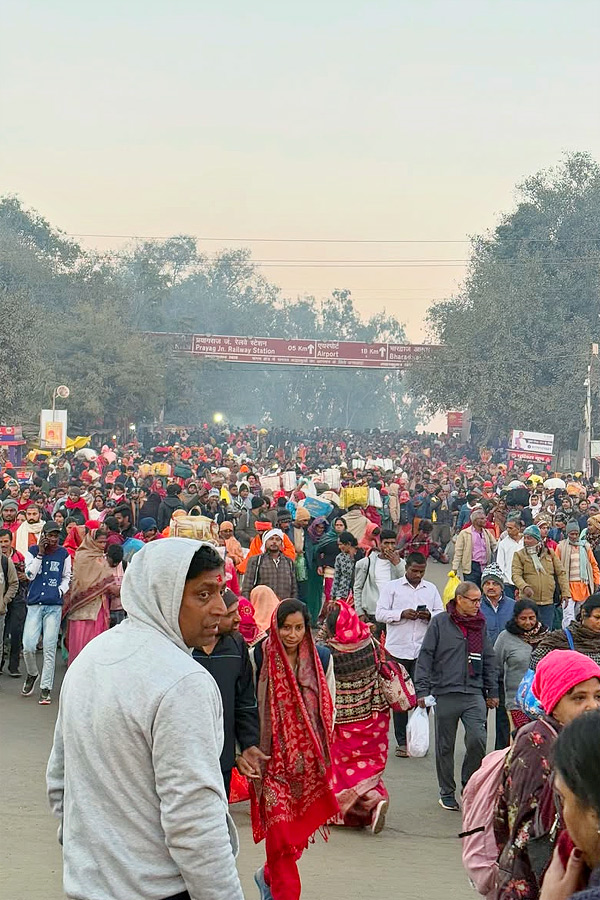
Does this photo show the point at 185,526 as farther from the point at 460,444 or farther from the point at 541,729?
the point at 460,444

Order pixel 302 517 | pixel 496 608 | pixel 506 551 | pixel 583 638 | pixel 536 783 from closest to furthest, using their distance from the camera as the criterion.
A: pixel 536 783
pixel 583 638
pixel 496 608
pixel 506 551
pixel 302 517

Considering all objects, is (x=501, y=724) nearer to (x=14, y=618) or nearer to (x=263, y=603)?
(x=263, y=603)

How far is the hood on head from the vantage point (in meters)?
2.92

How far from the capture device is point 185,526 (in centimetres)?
1351

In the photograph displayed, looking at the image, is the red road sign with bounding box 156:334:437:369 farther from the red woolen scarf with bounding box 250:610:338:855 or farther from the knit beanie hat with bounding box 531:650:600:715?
the knit beanie hat with bounding box 531:650:600:715

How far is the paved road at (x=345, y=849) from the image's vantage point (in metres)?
6.46

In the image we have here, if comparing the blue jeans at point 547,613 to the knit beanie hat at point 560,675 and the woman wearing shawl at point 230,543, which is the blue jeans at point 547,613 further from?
the knit beanie hat at point 560,675

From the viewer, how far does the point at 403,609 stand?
971cm

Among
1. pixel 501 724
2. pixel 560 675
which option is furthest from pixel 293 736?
pixel 501 724

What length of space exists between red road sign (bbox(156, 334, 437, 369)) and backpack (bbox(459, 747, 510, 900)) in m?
68.9

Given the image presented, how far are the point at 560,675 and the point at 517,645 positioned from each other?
14.2 ft

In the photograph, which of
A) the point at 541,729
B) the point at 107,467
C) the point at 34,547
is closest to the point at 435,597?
the point at 34,547

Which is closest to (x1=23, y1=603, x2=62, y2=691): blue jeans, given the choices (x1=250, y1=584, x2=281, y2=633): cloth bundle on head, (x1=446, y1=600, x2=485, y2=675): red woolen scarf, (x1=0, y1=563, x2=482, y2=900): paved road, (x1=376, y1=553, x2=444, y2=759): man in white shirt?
(x1=0, y1=563, x2=482, y2=900): paved road

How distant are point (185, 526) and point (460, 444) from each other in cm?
5320
